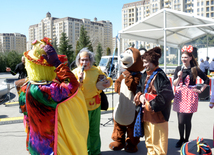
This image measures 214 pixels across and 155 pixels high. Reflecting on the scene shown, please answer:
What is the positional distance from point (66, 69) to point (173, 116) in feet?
15.1

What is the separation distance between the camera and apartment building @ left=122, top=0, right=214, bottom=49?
7969 centimetres

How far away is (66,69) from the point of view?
1.83 meters

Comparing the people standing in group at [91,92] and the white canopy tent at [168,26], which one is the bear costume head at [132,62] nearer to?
the people standing in group at [91,92]

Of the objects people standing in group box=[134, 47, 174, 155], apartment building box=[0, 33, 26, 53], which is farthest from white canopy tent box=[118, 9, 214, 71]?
apartment building box=[0, 33, 26, 53]

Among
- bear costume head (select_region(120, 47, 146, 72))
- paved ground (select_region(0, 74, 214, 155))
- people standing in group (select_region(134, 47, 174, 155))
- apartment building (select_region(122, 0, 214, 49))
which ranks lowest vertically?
paved ground (select_region(0, 74, 214, 155))

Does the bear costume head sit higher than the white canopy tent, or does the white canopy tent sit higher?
the white canopy tent

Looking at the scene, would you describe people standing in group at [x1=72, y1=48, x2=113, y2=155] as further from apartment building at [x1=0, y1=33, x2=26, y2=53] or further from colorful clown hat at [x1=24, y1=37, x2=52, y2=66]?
apartment building at [x1=0, y1=33, x2=26, y2=53]

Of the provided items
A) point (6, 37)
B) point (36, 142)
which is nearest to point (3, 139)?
point (36, 142)

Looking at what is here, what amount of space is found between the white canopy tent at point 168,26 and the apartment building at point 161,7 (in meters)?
53.5

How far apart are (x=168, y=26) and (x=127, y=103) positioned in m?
8.41

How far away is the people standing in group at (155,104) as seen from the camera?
2.49 metres

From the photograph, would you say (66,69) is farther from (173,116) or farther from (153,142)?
(173,116)

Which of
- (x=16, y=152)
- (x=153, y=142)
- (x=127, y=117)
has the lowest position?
(x=16, y=152)

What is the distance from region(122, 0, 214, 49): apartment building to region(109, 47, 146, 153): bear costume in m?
63.9
